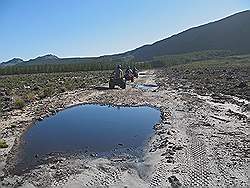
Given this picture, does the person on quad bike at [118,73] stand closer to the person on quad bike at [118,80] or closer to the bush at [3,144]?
the person on quad bike at [118,80]

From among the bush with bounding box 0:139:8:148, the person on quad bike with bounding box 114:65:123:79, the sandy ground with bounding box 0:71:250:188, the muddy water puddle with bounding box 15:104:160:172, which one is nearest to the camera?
the sandy ground with bounding box 0:71:250:188

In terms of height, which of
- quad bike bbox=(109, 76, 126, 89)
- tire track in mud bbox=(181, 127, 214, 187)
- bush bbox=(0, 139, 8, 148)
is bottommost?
quad bike bbox=(109, 76, 126, 89)

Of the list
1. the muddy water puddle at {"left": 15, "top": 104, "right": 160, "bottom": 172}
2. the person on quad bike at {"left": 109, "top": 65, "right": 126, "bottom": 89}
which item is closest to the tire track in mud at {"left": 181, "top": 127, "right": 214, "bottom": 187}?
the muddy water puddle at {"left": 15, "top": 104, "right": 160, "bottom": 172}

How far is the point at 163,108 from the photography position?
26844 millimetres

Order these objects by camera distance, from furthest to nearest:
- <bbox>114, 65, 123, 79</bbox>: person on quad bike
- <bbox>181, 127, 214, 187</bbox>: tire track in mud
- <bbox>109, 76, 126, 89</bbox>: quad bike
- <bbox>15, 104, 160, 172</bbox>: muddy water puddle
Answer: <bbox>109, 76, 126, 89</bbox>: quad bike
<bbox>114, 65, 123, 79</bbox>: person on quad bike
<bbox>15, 104, 160, 172</bbox>: muddy water puddle
<bbox>181, 127, 214, 187</bbox>: tire track in mud

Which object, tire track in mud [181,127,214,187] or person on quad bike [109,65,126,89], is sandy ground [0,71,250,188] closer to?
tire track in mud [181,127,214,187]

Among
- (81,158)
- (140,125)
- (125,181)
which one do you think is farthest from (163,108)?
(125,181)

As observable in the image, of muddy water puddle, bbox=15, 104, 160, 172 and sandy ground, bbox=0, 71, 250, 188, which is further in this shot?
muddy water puddle, bbox=15, 104, 160, 172

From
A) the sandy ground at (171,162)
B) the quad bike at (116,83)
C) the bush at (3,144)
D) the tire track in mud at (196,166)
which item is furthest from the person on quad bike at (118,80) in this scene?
the tire track in mud at (196,166)

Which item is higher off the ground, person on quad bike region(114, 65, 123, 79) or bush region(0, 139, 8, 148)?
bush region(0, 139, 8, 148)

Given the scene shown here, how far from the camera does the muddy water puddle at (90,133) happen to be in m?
15.8

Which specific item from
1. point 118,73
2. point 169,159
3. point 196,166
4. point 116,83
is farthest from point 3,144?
point 116,83

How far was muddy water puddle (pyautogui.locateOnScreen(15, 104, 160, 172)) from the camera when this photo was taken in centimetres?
1582

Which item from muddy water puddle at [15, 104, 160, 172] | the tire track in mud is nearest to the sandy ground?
the tire track in mud
